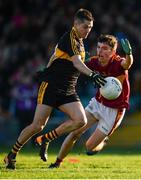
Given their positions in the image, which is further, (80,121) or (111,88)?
(111,88)

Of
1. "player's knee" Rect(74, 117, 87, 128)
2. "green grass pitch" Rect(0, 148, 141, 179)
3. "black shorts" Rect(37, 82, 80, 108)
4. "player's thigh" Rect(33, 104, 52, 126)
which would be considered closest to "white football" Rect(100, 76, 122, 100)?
"black shorts" Rect(37, 82, 80, 108)

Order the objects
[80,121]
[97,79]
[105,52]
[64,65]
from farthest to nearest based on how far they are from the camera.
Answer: [105,52]
[64,65]
[80,121]
[97,79]

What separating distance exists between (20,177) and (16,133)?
9.49 m

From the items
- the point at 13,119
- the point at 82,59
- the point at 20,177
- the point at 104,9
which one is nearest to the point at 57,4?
the point at 104,9

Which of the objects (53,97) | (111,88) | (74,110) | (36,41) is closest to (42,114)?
(53,97)

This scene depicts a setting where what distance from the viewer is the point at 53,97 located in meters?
13.3

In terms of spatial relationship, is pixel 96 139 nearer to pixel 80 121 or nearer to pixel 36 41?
pixel 80 121

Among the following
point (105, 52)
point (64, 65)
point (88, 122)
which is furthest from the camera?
point (88, 122)

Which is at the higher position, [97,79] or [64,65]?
[64,65]

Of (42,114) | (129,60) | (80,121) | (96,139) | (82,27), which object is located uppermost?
(82,27)

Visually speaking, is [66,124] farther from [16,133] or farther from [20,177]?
[16,133]

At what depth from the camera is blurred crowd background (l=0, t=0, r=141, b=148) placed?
21.4 m

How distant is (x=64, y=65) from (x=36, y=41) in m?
10.6

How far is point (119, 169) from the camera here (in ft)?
44.5
